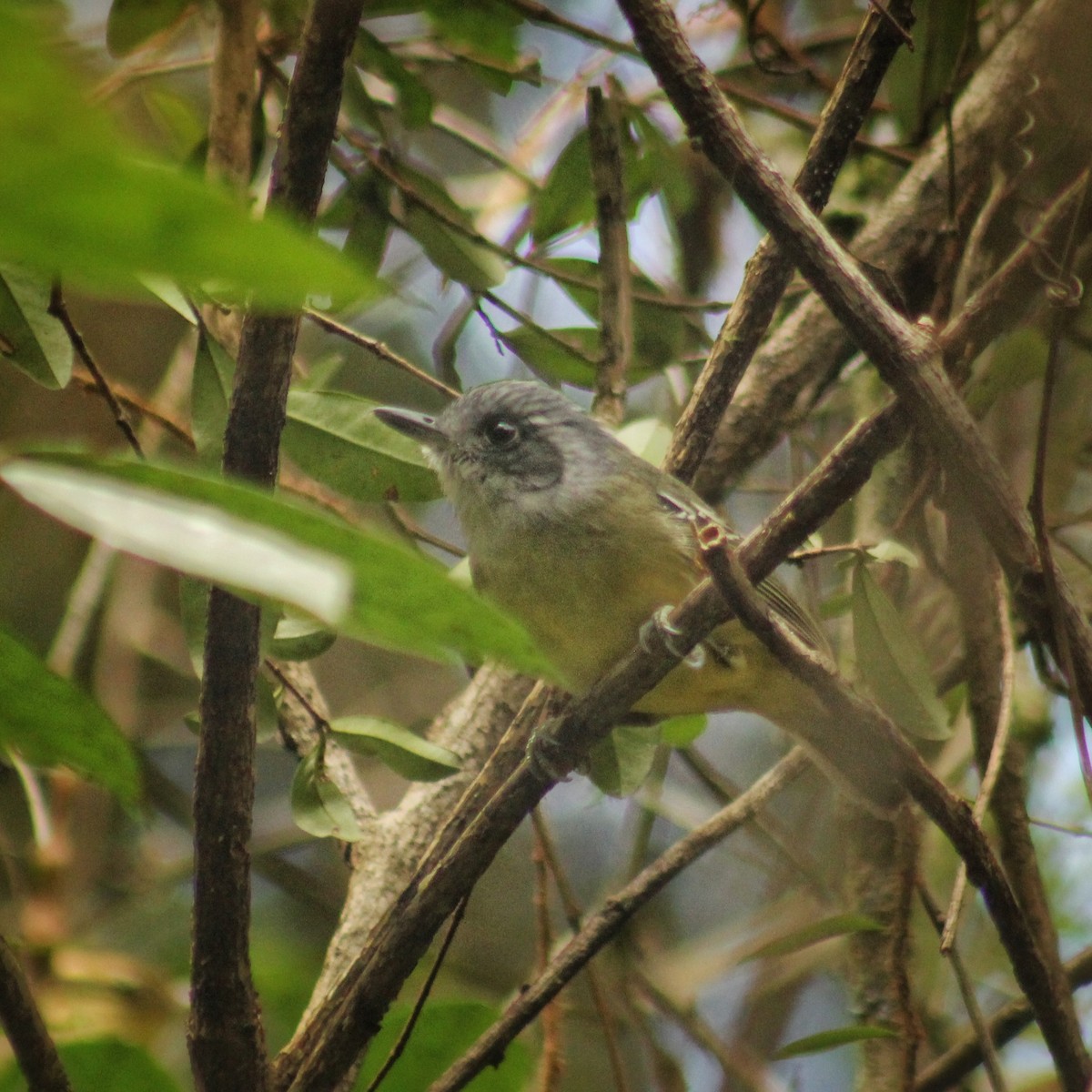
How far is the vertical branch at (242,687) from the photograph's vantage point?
1.53m

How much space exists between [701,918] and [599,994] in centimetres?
269

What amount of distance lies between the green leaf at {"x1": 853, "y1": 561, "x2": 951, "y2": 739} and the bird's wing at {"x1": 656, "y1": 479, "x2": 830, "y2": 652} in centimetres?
23

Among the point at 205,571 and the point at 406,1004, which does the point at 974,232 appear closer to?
the point at 406,1004

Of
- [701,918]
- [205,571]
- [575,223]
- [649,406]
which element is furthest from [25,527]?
[205,571]

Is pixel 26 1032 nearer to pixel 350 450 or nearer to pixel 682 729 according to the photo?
pixel 350 450

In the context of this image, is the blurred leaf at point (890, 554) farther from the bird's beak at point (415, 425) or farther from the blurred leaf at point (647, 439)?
the bird's beak at point (415, 425)

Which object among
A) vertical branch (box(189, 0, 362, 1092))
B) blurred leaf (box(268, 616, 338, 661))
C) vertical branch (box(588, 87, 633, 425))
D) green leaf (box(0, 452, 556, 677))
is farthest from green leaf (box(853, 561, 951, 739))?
green leaf (box(0, 452, 556, 677))

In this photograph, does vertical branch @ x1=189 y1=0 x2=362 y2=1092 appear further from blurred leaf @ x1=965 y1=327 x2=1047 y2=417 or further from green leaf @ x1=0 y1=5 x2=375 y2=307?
blurred leaf @ x1=965 y1=327 x2=1047 y2=417

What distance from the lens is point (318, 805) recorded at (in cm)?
226

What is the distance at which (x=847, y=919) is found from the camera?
97.8 inches

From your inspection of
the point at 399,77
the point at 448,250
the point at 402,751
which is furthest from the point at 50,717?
the point at 399,77

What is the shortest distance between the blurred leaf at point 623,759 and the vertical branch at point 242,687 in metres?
0.94

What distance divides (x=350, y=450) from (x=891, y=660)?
44.1 inches

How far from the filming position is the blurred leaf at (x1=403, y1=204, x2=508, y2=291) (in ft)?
8.92
